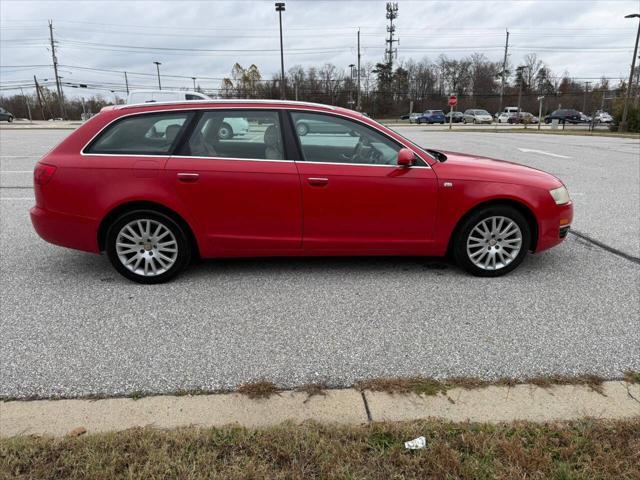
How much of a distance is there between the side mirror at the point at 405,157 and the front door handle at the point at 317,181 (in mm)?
672

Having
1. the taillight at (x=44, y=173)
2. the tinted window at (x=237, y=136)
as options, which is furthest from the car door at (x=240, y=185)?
the taillight at (x=44, y=173)

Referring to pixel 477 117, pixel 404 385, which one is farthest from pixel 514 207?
pixel 477 117

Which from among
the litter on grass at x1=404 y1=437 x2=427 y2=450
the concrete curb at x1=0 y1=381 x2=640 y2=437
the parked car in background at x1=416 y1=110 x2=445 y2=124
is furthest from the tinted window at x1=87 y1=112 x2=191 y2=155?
the parked car in background at x1=416 y1=110 x2=445 y2=124

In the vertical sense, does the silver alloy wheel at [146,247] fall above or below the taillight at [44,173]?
below

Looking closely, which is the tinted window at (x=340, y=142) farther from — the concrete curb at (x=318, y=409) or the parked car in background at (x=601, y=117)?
the parked car in background at (x=601, y=117)

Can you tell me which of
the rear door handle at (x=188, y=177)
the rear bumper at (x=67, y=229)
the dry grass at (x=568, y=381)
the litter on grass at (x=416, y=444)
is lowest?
the dry grass at (x=568, y=381)

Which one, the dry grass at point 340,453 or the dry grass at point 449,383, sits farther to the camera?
the dry grass at point 449,383

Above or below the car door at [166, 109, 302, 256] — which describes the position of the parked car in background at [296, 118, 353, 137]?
above

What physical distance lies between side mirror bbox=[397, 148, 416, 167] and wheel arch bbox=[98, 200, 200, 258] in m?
1.98

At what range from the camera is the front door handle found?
422 centimetres

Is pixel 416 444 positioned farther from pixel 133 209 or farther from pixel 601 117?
pixel 601 117

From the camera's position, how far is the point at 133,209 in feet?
14.0

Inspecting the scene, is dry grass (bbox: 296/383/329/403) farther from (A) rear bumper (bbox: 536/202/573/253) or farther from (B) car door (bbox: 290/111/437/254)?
(A) rear bumper (bbox: 536/202/573/253)

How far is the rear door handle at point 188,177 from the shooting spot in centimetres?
416
